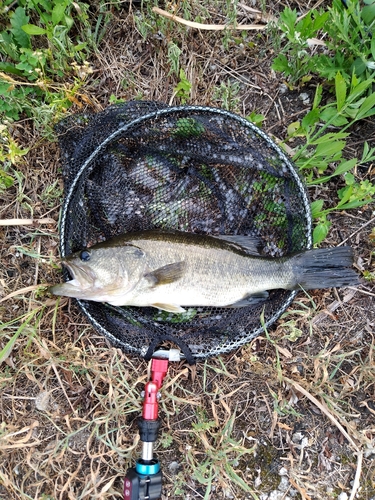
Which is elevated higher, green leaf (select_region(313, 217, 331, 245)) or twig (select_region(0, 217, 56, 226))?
green leaf (select_region(313, 217, 331, 245))

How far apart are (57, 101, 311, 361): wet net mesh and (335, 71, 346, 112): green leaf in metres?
0.59

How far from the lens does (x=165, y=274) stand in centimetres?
287

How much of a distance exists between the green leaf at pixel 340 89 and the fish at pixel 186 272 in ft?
3.40

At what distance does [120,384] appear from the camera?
307 centimetres

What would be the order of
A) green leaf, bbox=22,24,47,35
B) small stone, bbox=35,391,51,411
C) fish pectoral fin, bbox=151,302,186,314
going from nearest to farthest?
1. fish pectoral fin, bbox=151,302,186,314
2. green leaf, bbox=22,24,47,35
3. small stone, bbox=35,391,51,411

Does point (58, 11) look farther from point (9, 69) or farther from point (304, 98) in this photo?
point (304, 98)

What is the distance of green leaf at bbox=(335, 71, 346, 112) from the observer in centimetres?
290

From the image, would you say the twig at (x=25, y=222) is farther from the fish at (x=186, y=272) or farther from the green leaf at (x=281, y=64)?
the green leaf at (x=281, y=64)

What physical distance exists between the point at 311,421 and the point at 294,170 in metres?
1.86

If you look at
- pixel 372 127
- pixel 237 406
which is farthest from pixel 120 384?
pixel 372 127

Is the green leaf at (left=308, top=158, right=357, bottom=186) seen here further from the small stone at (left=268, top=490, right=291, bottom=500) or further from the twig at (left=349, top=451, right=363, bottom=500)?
the small stone at (left=268, top=490, right=291, bottom=500)

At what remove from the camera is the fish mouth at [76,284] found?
282 cm

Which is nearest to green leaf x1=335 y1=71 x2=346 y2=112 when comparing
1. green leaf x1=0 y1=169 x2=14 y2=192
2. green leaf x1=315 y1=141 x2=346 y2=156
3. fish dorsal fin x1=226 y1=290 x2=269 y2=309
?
green leaf x1=315 y1=141 x2=346 y2=156

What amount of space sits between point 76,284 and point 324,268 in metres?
1.72
